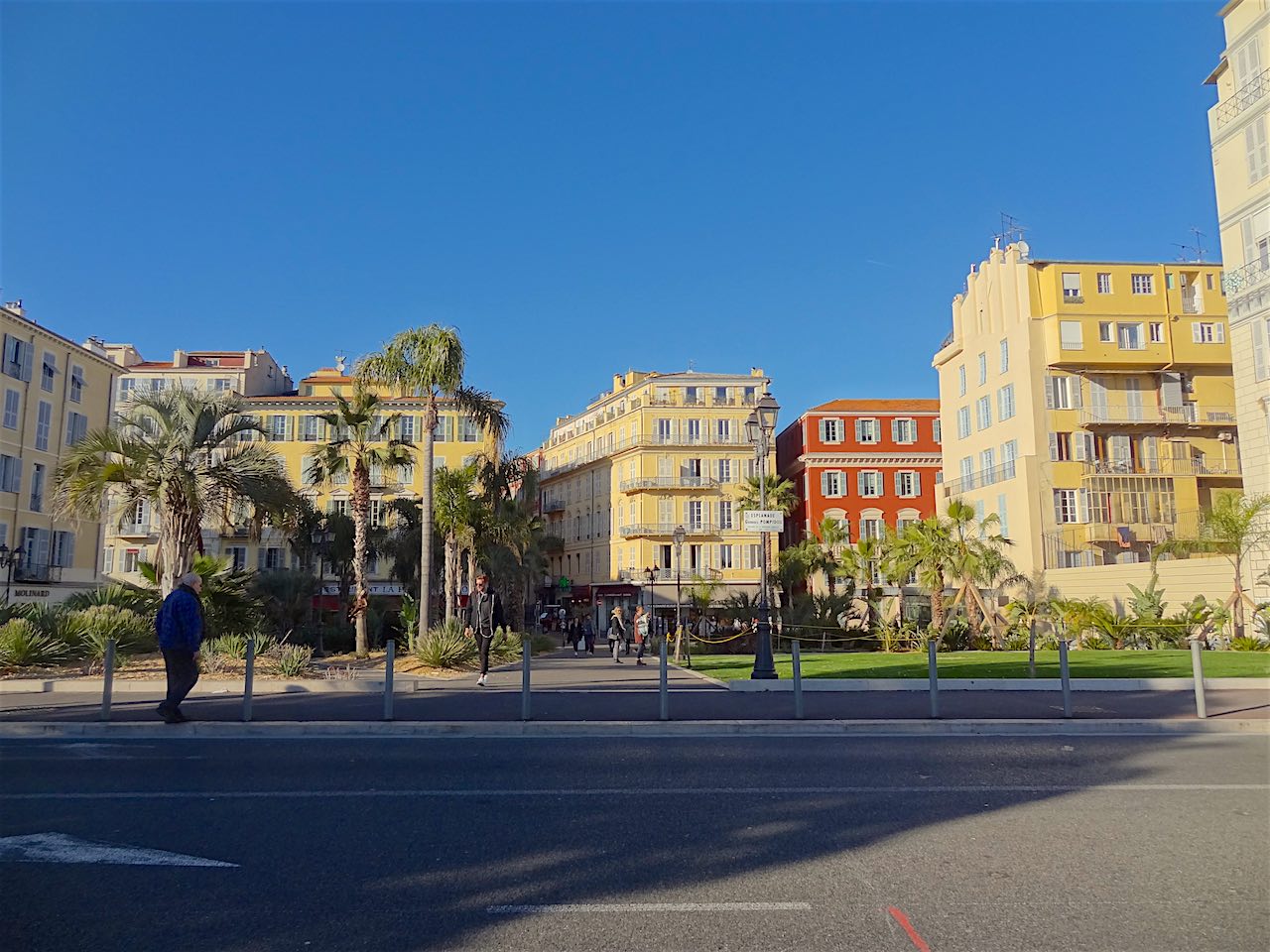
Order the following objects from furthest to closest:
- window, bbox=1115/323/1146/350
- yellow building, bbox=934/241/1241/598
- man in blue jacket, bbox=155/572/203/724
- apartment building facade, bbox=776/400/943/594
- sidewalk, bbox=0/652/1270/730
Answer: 1. apartment building facade, bbox=776/400/943/594
2. window, bbox=1115/323/1146/350
3. yellow building, bbox=934/241/1241/598
4. sidewalk, bbox=0/652/1270/730
5. man in blue jacket, bbox=155/572/203/724

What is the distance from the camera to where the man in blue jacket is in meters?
10.3

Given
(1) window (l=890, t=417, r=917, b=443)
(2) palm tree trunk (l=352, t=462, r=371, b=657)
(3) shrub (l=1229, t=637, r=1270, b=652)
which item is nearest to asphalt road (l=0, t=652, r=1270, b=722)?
(2) palm tree trunk (l=352, t=462, r=371, b=657)

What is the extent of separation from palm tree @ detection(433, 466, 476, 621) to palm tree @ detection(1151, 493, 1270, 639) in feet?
75.5

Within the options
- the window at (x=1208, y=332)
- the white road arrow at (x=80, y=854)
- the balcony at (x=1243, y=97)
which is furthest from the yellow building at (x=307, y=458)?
the white road arrow at (x=80, y=854)

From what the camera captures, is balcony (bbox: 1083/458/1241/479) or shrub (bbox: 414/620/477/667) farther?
balcony (bbox: 1083/458/1241/479)

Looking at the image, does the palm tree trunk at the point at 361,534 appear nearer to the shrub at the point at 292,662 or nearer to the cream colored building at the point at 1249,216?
the shrub at the point at 292,662

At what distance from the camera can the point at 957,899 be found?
4734 mm

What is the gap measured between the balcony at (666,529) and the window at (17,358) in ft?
117

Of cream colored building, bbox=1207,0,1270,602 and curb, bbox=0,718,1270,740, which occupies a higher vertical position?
cream colored building, bbox=1207,0,1270,602

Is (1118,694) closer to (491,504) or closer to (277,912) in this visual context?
(277,912)

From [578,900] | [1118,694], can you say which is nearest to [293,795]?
[578,900]

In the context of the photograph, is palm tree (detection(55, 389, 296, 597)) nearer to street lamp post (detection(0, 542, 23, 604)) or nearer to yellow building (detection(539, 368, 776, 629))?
street lamp post (detection(0, 542, 23, 604))

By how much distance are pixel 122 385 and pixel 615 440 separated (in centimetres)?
3313

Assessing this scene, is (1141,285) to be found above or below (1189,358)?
above
